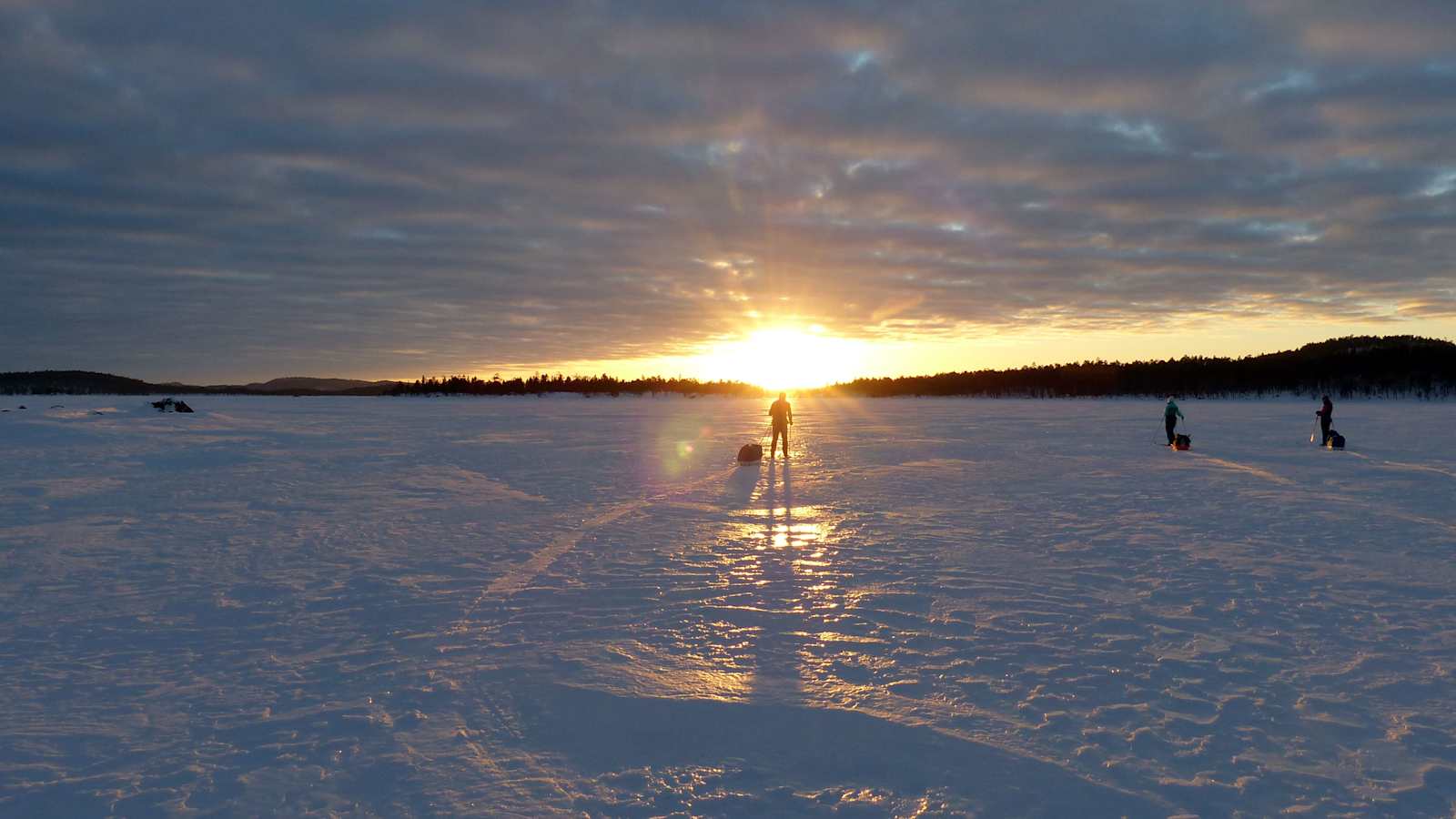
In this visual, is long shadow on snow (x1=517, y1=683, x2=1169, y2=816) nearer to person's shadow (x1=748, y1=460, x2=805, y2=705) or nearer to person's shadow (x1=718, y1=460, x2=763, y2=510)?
person's shadow (x1=748, y1=460, x2=805, y2=705)

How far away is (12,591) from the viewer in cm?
723

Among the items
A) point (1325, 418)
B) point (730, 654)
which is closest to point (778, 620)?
point (730, 654)

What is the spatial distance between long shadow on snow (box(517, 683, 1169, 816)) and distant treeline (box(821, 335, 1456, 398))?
74537 mm

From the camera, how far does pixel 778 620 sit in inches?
248

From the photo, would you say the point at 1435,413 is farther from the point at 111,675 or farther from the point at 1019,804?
the point at 111,675

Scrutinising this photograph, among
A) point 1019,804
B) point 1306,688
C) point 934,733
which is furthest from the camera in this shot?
point 1306,688

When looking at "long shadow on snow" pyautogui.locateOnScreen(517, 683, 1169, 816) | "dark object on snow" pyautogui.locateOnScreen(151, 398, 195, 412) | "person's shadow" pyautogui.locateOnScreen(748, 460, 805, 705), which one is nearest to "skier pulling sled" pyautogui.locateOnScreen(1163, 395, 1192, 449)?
"person's shadow" pyautogui.locateOnScreen(748, 460, 805, 705)

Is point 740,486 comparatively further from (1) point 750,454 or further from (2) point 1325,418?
(2) point 1325,418

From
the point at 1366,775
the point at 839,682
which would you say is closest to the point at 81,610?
the point at 839,682

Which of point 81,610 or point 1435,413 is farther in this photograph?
point 1435,413

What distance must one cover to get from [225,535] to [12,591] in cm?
271

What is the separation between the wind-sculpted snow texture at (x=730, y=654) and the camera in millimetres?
3738

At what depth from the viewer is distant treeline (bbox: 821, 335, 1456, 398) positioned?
66062 mm

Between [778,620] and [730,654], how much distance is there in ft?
2.92
